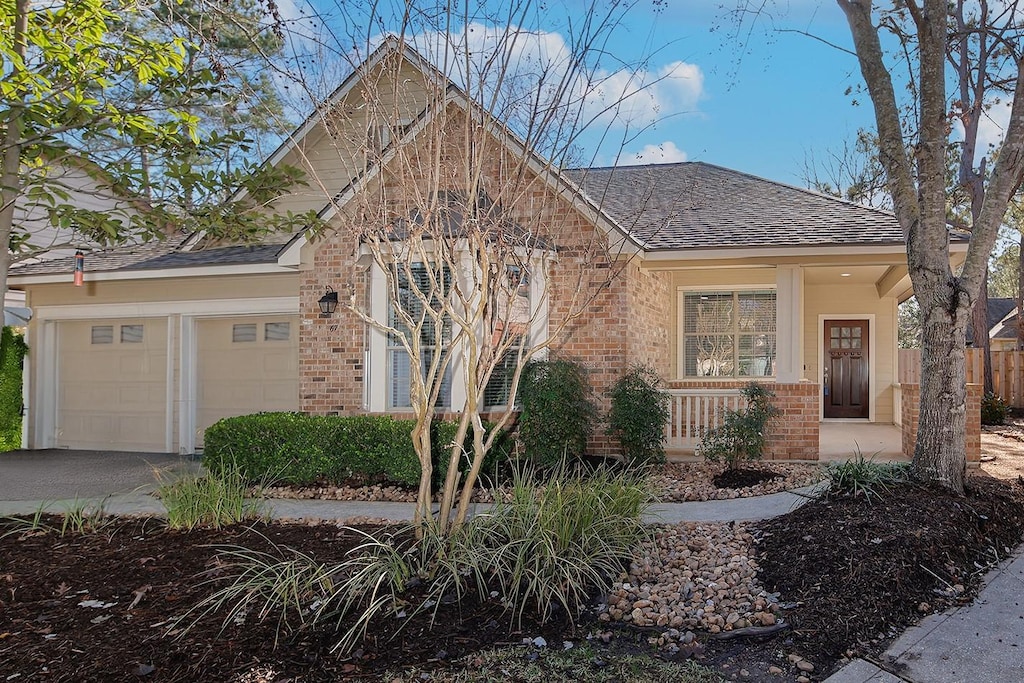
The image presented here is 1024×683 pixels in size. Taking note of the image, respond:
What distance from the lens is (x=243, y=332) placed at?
11.2m

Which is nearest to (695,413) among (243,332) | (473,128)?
(473,128)

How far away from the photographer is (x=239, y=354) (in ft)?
37.0

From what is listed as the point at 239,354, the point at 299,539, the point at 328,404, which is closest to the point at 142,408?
the point at 239,354

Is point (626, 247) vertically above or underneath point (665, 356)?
above

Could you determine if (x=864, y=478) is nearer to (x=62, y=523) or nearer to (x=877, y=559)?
(x=877, y=559)

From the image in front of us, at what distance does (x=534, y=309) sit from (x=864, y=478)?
4062 mm

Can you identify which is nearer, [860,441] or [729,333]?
[860,441]

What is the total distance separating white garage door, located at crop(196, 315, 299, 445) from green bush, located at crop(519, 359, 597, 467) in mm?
4214

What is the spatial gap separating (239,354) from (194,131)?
20.6ft

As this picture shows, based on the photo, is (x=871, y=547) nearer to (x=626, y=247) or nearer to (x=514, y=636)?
(x=514, y=636)

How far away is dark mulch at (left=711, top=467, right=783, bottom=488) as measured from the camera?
7.79 m

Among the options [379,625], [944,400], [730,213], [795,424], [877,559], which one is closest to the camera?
[379,625]

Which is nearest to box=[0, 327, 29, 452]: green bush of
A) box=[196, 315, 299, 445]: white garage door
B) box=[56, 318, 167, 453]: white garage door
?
box=[56, 318, 167, 453]: white garage door

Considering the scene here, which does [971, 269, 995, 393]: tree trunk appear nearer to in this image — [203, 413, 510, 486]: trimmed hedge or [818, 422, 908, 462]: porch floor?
[818, 422, 908, 462]: porch floor
